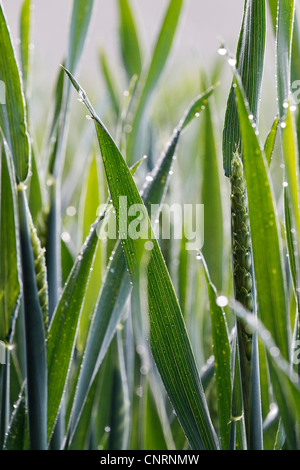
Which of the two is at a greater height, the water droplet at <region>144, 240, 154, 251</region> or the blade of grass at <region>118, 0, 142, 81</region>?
the blade of grass at <region>118, 0, 142, 81</region>

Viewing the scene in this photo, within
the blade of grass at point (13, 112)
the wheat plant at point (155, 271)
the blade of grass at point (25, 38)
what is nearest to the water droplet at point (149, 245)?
the wheat plant at point (155, 271)

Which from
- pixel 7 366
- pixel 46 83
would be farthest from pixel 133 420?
pixel 46 83

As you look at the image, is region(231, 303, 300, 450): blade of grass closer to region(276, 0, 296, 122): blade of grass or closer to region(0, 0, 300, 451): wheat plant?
region(0, 0, 300, 451): wheat plant

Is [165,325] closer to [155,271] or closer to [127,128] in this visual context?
[155,271]

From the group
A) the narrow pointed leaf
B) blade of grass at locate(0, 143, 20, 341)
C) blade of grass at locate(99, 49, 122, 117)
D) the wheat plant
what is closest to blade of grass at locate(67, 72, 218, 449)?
the wheat plant

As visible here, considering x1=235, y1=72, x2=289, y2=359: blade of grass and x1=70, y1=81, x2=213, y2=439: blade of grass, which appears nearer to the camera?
x1=235, y1=72, x2=289, y2=359: blade of grass

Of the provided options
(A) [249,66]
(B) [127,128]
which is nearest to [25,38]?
(B) [127,128]

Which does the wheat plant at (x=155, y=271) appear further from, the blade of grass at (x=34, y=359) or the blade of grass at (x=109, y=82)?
the blade of grass at (x=109, y=82)
